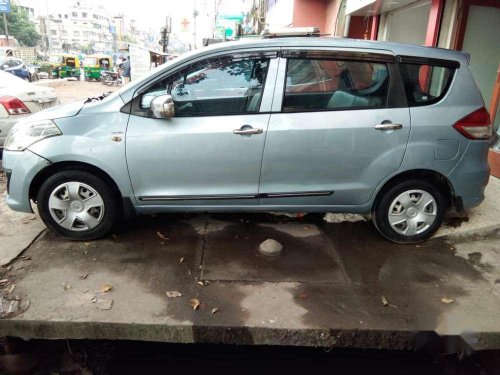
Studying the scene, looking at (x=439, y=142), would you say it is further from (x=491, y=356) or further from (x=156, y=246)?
(x=156, y=246)

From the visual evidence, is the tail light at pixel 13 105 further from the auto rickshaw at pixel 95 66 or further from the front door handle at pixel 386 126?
the auto rickshaw at pixel 95 66

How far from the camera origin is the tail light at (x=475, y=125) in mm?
3631

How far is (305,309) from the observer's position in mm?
2951

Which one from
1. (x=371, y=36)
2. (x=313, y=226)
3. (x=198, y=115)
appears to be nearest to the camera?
(x=198, y=115)

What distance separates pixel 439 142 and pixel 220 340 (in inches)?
95.9

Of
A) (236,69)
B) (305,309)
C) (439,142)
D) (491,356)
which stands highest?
(236,69)

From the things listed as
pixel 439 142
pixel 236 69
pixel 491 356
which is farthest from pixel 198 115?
pixel 491 356

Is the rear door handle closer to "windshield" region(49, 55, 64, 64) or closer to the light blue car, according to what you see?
the light blue car

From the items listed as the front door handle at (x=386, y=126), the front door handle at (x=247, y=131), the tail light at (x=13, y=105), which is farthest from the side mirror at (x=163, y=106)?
the tail light at (x=13, y=105)

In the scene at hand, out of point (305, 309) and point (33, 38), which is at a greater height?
point (33, 38)

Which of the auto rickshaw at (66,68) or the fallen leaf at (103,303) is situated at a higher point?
the auto rickshaw at (66,68)

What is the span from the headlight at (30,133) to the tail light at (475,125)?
3.38m

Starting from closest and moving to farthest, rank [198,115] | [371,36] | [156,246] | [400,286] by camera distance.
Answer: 1. [400,286]
2. [198,115]
3. [156,246]
4. [371,36]

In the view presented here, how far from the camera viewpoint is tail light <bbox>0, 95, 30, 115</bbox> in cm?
620
